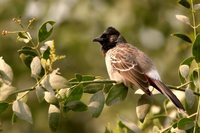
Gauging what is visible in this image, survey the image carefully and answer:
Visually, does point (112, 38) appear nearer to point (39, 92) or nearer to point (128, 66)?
point (128, 66)

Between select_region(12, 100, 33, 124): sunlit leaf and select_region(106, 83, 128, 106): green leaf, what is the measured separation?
0.53 meters

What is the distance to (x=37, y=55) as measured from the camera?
13.1 feet

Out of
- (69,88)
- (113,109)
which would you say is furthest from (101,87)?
(113,109)

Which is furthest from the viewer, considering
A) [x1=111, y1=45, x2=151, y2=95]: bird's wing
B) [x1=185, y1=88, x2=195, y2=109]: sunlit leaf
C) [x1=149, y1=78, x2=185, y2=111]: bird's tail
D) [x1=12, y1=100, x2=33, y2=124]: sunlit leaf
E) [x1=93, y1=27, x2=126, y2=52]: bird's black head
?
[x1=93, y1=27, x2=126, y2=52]: bird's black head

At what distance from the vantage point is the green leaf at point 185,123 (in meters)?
3.88

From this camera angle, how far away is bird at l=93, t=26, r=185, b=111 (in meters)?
4.68

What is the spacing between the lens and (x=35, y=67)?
3.89m

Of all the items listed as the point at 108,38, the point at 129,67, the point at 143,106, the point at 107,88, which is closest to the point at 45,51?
the point at 107,88

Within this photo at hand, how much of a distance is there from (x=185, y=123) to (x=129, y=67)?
62.4 inches

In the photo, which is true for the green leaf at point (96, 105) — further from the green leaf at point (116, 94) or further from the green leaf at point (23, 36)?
the green leaf at point (23, 36)

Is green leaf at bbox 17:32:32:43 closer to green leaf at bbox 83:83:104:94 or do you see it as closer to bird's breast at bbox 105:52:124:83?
green leaf at bbox 83:83:104:94

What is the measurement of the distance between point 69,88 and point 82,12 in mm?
5122

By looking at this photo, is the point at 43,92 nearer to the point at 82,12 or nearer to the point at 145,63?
the point at 145,63

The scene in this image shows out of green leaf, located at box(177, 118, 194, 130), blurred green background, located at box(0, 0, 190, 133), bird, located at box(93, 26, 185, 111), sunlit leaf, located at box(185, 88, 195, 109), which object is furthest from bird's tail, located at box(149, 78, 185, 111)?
blurred green background, located at box(0, 0, 190, 133)
